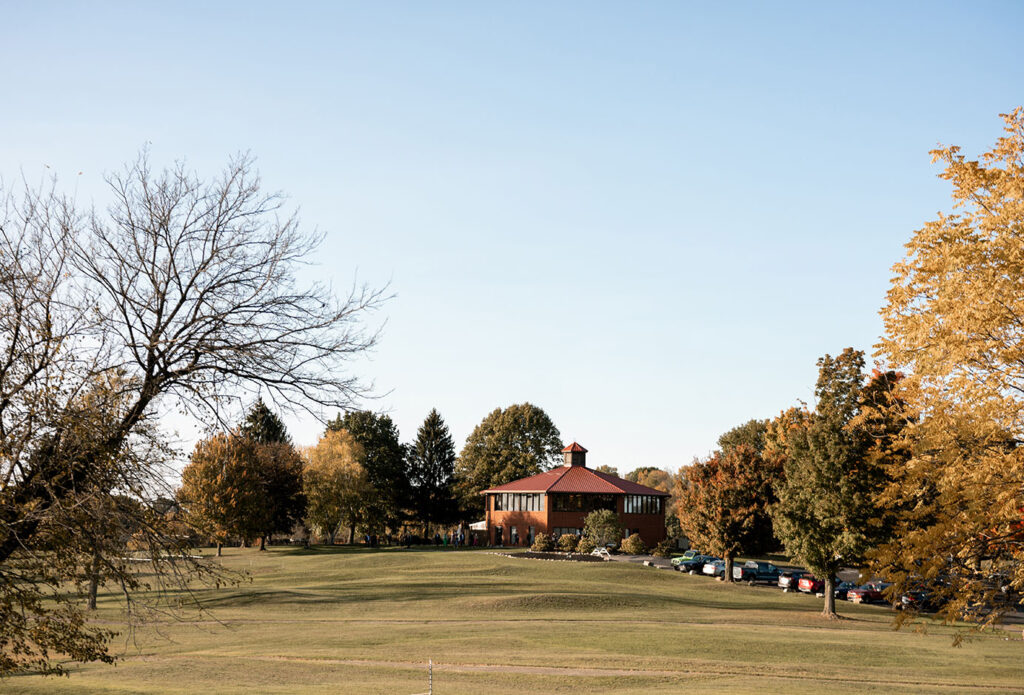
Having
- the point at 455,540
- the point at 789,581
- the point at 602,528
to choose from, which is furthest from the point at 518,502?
the point at 789,581

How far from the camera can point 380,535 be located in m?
119

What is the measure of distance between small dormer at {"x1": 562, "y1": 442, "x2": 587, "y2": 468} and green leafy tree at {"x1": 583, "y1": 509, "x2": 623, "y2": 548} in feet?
66.1

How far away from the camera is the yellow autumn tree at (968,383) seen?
15602 millimetres

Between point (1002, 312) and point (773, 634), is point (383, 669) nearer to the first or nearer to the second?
point (773, 634)

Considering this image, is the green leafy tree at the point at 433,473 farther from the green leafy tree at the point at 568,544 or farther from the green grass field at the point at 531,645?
the green grass field at the point at 531,645

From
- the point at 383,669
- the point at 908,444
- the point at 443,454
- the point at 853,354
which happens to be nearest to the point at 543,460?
the point at 443,454

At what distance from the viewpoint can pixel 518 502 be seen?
91438 millimetres

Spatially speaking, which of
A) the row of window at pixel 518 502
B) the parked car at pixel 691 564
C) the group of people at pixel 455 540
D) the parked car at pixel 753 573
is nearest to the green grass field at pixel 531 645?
the parked car at pixel 753 573

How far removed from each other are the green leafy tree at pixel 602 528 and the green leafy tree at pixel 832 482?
3297cm

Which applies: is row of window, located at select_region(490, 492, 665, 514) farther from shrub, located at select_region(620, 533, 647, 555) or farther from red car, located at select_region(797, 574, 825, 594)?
red car, located at select_region(797, 574, 825, 594)

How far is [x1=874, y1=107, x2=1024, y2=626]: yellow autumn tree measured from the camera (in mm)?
15602

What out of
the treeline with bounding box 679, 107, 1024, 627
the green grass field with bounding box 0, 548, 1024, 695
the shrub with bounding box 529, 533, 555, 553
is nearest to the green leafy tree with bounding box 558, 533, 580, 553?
the shrub with bounding box 529, 533, 555, 553

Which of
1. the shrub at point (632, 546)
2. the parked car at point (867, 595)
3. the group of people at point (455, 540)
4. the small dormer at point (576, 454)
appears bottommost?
the group of people at point (455, 540)

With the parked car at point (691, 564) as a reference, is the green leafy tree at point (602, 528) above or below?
above
